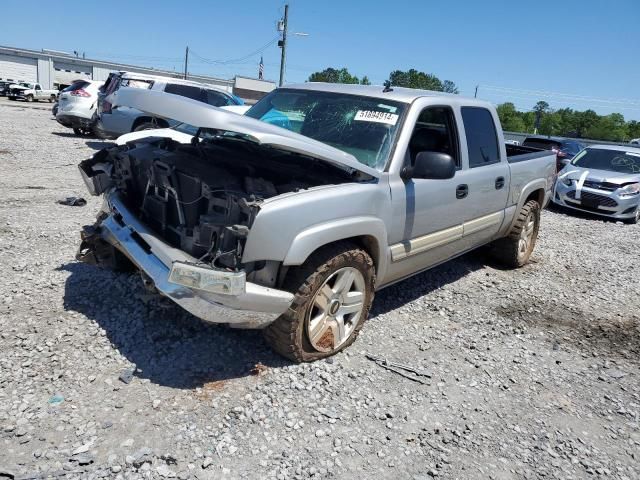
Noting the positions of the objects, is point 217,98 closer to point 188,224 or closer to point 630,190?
point 630,190

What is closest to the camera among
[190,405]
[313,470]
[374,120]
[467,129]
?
[313,470]

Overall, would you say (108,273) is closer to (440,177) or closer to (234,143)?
(234,143)

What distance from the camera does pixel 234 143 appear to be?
3951mm

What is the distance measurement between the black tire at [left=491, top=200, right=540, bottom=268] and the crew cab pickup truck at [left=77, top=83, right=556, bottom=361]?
3.98ft

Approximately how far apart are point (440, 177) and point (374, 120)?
725mm

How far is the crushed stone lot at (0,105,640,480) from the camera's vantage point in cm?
253

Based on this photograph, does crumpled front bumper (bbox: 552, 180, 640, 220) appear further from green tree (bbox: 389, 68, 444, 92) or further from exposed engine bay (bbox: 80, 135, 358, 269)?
green tree (bbox: 389, 68, 444, 92)

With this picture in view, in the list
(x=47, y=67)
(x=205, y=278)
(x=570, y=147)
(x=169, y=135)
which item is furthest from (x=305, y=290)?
(x=47, y=67)

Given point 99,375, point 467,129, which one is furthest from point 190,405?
point 467,129

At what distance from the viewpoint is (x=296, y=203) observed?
286cm

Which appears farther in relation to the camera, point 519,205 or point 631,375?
point 519,205

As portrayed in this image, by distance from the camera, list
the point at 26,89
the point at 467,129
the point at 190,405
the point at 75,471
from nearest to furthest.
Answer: the point at 75,471
the point at 190,405
the point at 467,129
the point at 26,89

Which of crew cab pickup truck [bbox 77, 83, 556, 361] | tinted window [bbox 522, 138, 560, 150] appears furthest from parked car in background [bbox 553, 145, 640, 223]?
crew cab pickup truck [bbox 77, 83, 556, 361]

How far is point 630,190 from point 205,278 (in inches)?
413
